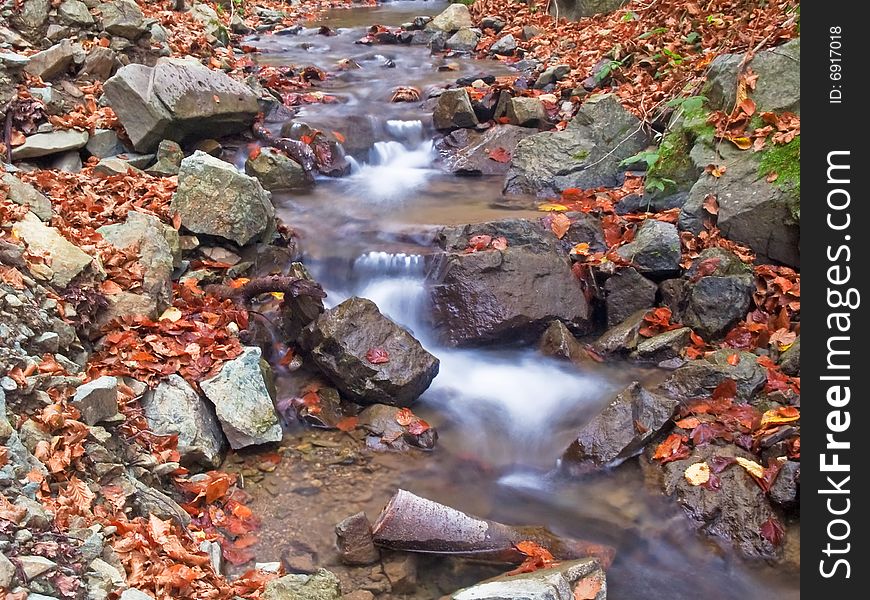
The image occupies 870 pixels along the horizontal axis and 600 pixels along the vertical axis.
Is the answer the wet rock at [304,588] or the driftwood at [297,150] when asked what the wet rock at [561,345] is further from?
the driftwood at [297,150]

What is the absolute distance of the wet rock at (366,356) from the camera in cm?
594

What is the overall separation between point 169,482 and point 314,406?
142 cm

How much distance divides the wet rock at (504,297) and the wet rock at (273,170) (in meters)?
3.03

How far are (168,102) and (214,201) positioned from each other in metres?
1.90

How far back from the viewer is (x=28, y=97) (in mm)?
7895

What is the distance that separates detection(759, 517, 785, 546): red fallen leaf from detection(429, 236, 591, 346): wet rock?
8.53 feet

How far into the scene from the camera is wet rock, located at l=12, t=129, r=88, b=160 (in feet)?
24.5

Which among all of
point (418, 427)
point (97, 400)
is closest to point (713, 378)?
point (418, 427)

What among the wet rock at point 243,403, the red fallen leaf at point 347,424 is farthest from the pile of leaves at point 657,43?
the wet rock at point 243,403

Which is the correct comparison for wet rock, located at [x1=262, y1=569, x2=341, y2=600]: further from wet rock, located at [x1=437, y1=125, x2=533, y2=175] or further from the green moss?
wet rock, located at [x1=437, y1=125, x2=533, y2=175]

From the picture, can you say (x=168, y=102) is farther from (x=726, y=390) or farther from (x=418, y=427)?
(x=726, y=390)

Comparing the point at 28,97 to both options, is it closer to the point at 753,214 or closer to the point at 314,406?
the point at 314,406

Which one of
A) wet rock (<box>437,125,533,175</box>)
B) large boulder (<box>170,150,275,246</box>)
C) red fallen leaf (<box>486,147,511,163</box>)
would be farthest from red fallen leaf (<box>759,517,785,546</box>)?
red fallen leaf (<box>486,147,511,163</box>)

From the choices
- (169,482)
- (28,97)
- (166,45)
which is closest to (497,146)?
(166,45)
